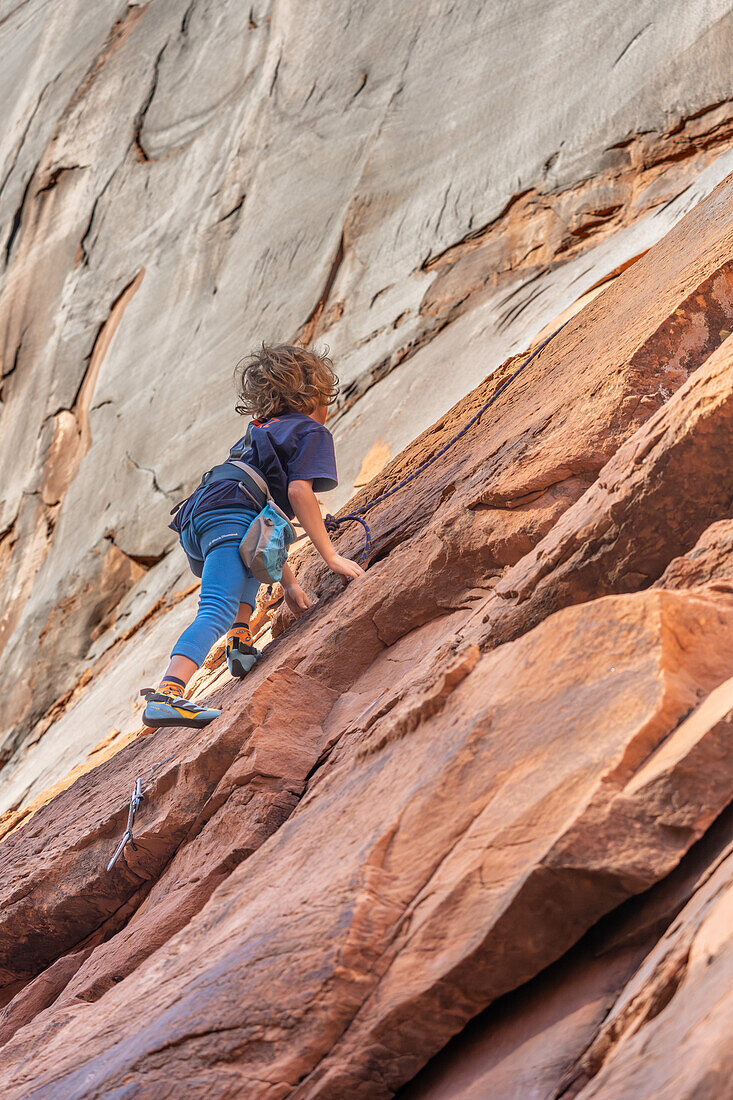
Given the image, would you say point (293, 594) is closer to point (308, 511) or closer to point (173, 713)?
point (308, 511)

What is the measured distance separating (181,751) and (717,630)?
216cm

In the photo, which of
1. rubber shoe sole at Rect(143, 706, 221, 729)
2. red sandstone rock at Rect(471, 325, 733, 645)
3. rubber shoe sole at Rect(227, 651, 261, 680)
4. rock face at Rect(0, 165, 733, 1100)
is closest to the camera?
rock face at Rect(0, 165, 733, 1100)

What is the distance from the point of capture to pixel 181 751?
3404 millimetres

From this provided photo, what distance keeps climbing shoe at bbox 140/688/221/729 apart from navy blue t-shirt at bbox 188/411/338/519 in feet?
2.54

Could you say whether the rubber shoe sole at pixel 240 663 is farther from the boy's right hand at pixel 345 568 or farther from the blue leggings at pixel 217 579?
the boy's right hand at pixel 345 568

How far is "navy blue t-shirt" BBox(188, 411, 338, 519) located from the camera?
139 inches

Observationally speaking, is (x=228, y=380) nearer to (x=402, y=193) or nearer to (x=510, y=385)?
(x=402, y=193)

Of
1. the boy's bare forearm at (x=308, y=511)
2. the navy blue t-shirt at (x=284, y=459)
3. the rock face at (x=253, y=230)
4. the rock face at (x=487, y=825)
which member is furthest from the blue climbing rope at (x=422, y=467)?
the rock face at (x=253, y=230)

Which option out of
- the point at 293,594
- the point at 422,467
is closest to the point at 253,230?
the point at 422,467

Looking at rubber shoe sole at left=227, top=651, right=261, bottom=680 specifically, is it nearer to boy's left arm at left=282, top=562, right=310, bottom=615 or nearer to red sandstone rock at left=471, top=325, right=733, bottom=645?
boy's left arm at left=282, top=562, right=310, bottom=615

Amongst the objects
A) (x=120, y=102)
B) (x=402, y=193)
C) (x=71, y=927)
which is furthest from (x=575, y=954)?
(x=120, y=102)

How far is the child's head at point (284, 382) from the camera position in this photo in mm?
3750

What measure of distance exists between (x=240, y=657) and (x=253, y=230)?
6.52 m

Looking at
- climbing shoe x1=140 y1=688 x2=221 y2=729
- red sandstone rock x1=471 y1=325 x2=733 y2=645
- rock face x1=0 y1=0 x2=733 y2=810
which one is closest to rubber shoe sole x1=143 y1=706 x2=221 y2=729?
climbing shoe x1=140 y1=688 x2=221 y2=729
